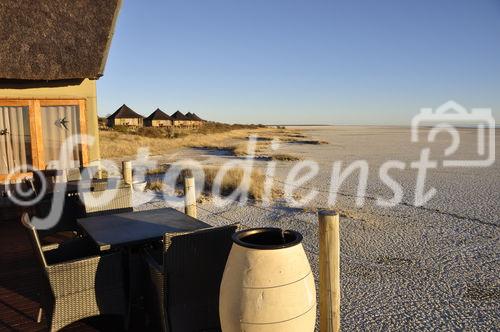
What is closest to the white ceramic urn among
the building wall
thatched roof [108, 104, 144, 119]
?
the building wall

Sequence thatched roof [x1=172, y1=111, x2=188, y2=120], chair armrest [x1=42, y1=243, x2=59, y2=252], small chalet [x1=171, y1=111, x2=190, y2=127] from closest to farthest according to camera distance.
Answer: chair armrest [x1=42, y1=243, x2=59, y2=252]
small chalet [x1=171, y1=111, x2=190, y2=127]
thatched roof [x1=172, y1=111, x2=188, y2=120]

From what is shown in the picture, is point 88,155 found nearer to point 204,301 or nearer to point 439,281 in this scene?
point 204,301

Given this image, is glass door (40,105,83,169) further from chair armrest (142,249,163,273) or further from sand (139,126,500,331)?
chair armrest (142,249,163,273)

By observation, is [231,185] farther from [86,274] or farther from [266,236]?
[266,236]

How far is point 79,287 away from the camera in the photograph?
100 inches

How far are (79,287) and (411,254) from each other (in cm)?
428

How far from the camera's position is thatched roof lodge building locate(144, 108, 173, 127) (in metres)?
46.0

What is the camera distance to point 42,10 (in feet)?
21.1

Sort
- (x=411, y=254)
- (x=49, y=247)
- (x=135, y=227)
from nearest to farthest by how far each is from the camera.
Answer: (x=49, y=247)
(x=135, y=227)
(x=411, y=254)

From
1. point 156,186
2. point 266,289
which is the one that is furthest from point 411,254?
point 156,186

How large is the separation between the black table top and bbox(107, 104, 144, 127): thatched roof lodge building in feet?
139

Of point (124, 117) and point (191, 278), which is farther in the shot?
point (124, 117)

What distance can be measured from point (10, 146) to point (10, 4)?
2.27 meters

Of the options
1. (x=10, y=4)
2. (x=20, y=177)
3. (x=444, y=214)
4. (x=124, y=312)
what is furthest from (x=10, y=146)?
(x=444, y=214)
